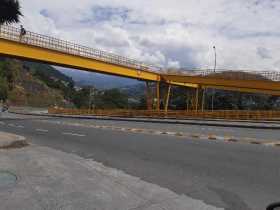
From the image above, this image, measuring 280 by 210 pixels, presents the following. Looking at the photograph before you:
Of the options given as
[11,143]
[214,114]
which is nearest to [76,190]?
[11,143]

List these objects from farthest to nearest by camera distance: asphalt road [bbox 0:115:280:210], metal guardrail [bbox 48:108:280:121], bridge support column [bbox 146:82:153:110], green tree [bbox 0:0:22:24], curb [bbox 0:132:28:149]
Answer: bridge support column [bbox 146:82:153:110] → metal guardrail [bbox 48:108:280:121] → green tree [bbox 0:0:22:24] → curb [bbox 0:132:28:149] → asphalt road [bbox 0:115:280:210]

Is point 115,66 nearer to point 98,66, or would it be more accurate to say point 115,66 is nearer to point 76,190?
point 98,66

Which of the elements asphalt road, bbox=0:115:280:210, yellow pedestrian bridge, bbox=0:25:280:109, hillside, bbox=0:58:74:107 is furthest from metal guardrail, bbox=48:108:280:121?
hillside, bbox=0:58:74:107

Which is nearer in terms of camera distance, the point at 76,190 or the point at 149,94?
the point at 76,190

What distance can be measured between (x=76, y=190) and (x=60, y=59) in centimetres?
3823

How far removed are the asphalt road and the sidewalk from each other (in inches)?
21.0

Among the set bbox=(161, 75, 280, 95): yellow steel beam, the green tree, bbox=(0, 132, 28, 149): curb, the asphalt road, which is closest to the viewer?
the asphalt road

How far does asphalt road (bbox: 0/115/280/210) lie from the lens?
795cm

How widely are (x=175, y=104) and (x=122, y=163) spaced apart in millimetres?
110081

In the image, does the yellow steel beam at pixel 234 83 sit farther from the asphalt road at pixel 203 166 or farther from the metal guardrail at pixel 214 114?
the asphalt road at pixel 203 166

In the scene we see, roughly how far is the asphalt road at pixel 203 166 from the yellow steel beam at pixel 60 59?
77.0ft

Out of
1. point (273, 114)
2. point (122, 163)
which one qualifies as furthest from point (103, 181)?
point (273, 114)

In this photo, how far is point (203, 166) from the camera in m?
11.1

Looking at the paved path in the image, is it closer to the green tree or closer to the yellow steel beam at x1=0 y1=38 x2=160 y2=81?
the green tree
